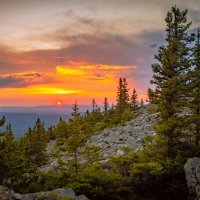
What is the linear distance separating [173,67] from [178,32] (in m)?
3.23

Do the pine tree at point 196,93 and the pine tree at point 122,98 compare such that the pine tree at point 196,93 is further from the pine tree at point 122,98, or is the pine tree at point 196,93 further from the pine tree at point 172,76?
the pine tree at point 122,98

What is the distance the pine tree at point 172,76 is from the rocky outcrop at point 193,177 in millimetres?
3076

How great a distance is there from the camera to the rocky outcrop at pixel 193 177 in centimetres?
2162

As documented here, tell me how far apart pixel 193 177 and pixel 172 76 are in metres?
8.37

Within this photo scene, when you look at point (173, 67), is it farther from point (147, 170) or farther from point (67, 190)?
point (67, 190)

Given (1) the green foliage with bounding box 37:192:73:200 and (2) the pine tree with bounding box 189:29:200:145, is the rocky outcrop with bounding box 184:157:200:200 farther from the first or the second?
(1) the green foliage with bounding box 37:192:73:200

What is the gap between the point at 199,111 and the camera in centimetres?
2925

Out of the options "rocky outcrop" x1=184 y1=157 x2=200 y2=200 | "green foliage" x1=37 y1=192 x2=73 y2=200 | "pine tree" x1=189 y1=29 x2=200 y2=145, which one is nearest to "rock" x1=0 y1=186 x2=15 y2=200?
"green foliage" x1=37 y1=192 x2=73 y2=200

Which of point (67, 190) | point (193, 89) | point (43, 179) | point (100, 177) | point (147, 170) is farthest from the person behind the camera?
point (193, 89)

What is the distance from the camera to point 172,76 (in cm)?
2633

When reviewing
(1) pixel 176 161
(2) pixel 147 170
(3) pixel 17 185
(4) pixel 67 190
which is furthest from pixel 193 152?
(3) pixel 17 185

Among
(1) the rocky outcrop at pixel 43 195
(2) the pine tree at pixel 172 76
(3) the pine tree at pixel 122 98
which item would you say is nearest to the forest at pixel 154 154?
(2) the pine tree at pixel 172 76

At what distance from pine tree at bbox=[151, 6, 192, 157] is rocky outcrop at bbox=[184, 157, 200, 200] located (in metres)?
3.08

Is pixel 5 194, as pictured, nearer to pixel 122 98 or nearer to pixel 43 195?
pixel 43 195
